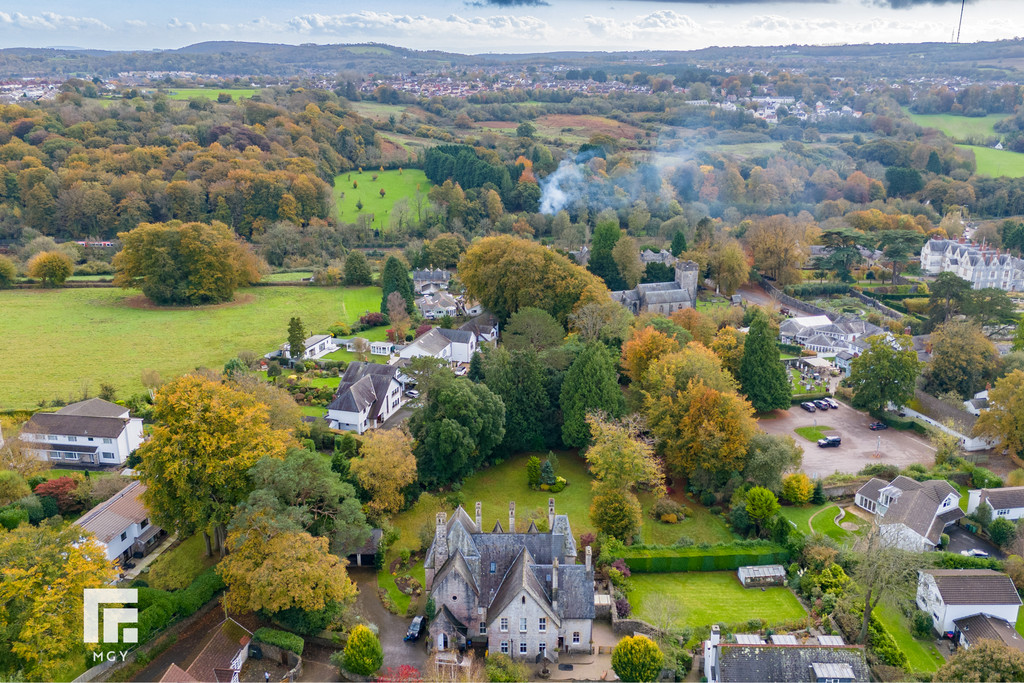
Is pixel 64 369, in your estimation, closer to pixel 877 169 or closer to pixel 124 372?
pixel 124 372

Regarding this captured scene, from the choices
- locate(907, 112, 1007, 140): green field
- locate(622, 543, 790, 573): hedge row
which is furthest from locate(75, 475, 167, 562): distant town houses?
locate(907, 112, 1007, 140): green field

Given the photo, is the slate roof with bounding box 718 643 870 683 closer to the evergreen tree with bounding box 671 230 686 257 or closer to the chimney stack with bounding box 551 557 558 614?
the chimney stack with bounding box 551 557 558 614

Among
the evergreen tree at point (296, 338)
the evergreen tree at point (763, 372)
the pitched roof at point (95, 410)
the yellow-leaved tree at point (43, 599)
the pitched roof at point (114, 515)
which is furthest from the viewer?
the evergreen tree at point (296, 338)

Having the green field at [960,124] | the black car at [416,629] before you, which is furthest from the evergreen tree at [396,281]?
the green field at [960,124]

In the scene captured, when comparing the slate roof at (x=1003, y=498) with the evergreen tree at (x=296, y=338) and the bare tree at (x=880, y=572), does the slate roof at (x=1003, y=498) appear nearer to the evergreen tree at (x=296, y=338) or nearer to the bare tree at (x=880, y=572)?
the bare tree at (x=880, y=572)

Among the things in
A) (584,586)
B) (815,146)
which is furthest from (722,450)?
(815,146)

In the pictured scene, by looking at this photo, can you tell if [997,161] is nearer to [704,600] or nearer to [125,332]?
[704,600]
